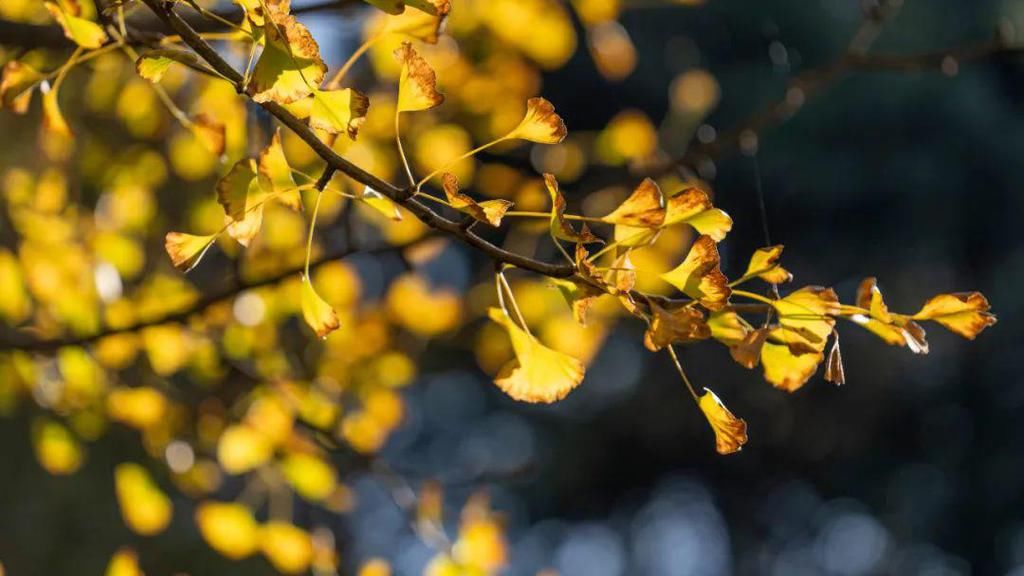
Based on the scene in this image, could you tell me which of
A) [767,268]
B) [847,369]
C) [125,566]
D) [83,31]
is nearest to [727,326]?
[767,268]

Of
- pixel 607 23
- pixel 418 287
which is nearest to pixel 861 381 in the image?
pixel 418 287

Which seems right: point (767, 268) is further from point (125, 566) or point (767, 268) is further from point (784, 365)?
point (125, 566)

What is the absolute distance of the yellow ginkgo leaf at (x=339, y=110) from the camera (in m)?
0.42

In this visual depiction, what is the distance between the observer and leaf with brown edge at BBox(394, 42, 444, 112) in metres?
0.44

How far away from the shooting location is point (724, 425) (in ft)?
1.57

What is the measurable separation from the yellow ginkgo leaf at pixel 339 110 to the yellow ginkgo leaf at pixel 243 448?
857 mm

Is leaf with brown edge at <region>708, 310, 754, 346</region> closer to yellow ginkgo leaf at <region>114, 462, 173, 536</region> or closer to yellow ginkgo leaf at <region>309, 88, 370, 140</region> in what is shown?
yellow ginkgo leaf at <region>309, 88, 370, 140</region>

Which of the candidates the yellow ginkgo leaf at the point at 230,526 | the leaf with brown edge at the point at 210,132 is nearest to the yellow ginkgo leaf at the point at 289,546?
the yellow ginkgo leaf at the point at 230,526

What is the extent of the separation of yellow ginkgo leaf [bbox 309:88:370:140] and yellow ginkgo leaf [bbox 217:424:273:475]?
0.86m

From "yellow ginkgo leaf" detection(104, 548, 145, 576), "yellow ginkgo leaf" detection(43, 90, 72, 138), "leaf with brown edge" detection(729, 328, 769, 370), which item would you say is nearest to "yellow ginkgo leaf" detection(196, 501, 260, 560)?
"yellow ginkgo leaf" detection(104, 548, 145, 576)

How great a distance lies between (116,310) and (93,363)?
0.08 m

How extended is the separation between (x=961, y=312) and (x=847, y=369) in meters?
4.42

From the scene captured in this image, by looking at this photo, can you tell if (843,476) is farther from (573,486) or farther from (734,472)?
(573,486)

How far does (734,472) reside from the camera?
5.23 meters
